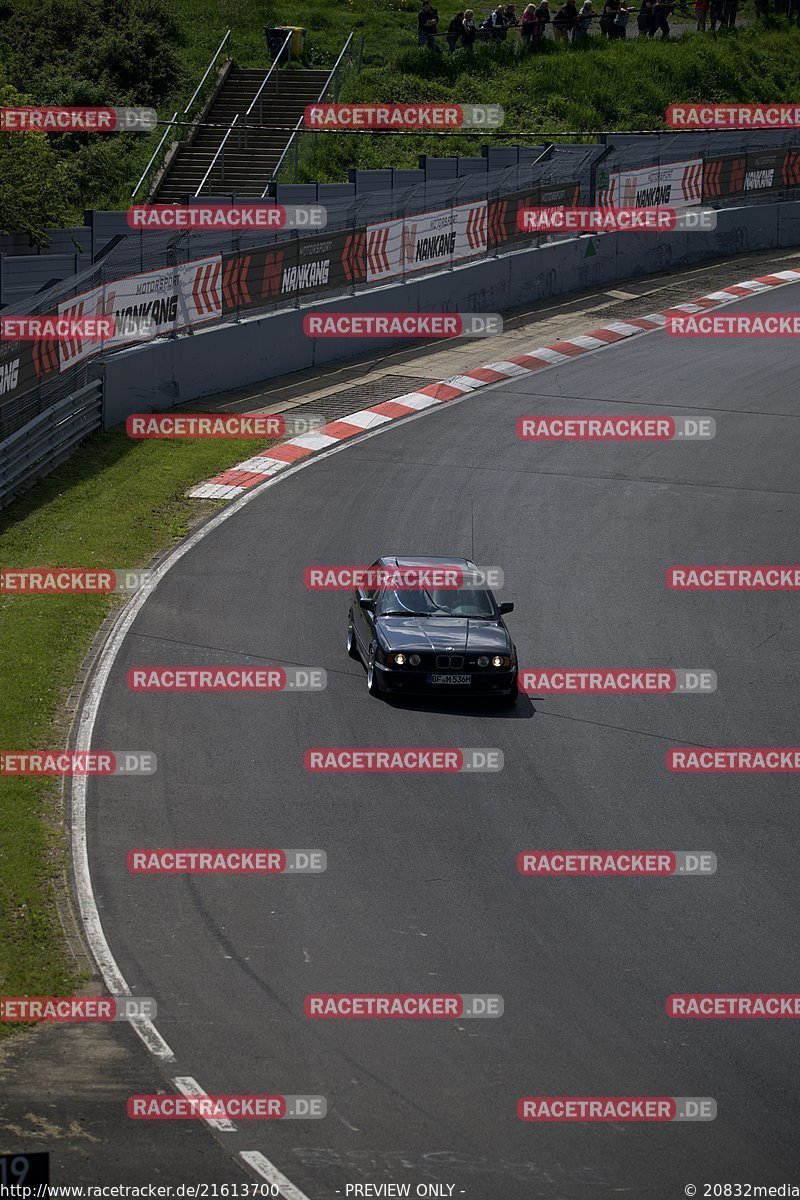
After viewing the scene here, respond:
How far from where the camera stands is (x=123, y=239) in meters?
24.1

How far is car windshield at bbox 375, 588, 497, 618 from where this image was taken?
15586 millimetres

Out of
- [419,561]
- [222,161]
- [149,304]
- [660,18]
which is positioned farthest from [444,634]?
[660,18]

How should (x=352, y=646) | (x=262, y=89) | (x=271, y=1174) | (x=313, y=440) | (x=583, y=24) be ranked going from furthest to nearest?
(x=583, y=24), (x=262, y=89), (x=313, y=440), (x=352, y=646), (x=271, y=1174)

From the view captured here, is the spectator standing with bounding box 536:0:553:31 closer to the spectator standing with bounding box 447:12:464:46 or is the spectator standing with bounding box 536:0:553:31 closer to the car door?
the spectator standing with bounding box 447:12:464:46

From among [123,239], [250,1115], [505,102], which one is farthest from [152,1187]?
[505,102]

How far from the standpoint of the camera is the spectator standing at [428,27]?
49.2 metres

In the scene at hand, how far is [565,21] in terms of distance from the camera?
5081cm

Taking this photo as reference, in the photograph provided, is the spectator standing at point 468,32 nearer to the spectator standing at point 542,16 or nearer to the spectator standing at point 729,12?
the spectator standing at point 542,16

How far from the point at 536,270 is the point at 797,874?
23066 millimetres

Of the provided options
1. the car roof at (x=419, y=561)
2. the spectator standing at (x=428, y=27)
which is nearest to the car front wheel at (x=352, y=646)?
the car roof at (x=419, y=561)

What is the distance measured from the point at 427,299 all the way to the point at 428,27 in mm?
23055

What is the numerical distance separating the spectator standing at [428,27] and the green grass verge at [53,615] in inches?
1189

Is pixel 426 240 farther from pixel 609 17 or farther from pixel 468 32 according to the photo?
pixel 609 17

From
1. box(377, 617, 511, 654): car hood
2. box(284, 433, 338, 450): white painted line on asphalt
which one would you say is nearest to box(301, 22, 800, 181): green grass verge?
box(284, 433, 338, 450): white painted line on asphalt
